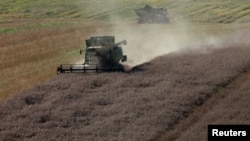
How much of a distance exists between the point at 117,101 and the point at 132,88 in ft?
7.37

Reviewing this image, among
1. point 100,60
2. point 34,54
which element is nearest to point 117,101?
point 100,60

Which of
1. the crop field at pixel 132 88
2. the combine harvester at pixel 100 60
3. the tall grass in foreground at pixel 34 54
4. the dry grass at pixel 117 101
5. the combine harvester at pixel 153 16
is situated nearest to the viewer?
the dry grass at pixel 117 101

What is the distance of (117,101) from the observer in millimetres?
22359

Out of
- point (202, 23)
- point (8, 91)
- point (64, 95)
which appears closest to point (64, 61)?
point (8, 91)

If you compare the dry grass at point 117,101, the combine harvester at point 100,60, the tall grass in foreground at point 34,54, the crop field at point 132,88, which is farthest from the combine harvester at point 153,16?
the combine harvester at point 100,60

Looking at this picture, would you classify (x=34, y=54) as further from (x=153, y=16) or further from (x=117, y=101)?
(x=153, y=16)

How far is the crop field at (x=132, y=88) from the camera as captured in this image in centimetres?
1891

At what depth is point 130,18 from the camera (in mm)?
66250

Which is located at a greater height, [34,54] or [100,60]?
[34,54]

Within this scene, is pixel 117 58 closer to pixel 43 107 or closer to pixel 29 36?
pixel 43 107

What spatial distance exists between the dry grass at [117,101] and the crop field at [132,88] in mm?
41

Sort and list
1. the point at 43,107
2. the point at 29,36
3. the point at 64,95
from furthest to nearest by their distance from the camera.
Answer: the point at 29,36 → the point at 64,95 → the point at 43,107

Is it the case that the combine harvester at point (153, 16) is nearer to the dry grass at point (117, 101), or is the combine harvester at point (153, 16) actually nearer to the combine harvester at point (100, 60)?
the dry grass at point (117, 101)

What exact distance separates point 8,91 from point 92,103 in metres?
6.50
